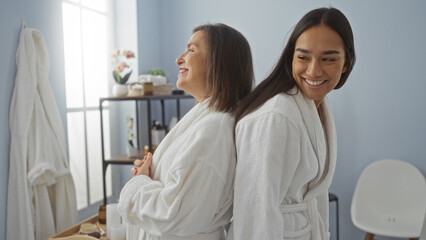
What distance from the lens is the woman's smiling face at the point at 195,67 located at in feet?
3.78

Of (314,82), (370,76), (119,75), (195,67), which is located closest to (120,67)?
(119,75)

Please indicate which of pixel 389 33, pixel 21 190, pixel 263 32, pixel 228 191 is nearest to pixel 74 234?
pixel 21 190

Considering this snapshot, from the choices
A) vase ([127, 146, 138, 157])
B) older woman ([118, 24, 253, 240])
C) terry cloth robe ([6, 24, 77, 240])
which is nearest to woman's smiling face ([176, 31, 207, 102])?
older woman ([118, 24, 253, 240])

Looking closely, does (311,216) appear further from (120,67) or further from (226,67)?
(120,67)

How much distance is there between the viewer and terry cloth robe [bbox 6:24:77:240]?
189 cm

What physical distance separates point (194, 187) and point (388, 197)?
2036mm

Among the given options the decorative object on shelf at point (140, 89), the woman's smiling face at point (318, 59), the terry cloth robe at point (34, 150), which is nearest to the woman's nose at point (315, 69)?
the woman's smiling face at point (318, 59)

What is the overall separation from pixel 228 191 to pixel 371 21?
203 cm

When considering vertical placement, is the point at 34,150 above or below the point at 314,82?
below

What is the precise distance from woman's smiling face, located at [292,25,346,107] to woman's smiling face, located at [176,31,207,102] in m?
0.29

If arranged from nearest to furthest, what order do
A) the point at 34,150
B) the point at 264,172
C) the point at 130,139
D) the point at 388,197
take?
the point at 264,172 < the point at 34,150 < the point at 130,139 < the point at 388,197

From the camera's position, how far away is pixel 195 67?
115cm

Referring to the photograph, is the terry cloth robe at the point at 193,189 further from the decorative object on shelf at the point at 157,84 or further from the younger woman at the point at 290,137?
the decorative object on shelf at the point at 157,84

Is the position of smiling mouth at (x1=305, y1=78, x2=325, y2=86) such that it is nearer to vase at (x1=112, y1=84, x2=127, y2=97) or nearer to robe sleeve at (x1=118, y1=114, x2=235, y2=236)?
robe sleeve at (x1=118, y1=114, x2=235, y2=236)
